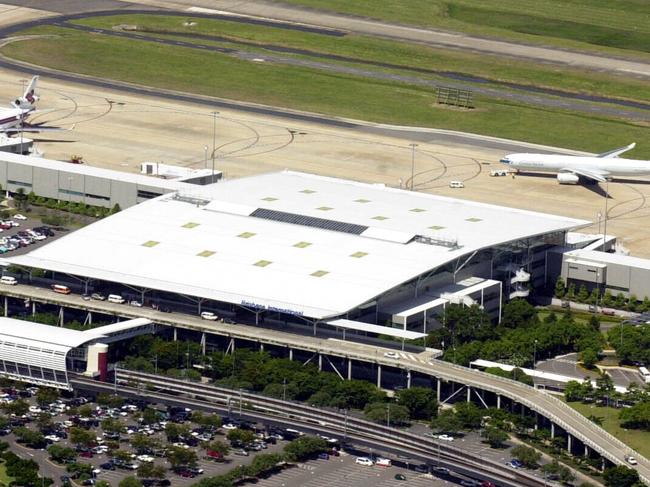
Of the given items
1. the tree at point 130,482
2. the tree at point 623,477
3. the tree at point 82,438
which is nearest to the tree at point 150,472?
the tree at point 130,482

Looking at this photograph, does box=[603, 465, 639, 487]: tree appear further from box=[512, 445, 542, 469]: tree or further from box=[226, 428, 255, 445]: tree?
box=[226, 428, 255, 445]: tree

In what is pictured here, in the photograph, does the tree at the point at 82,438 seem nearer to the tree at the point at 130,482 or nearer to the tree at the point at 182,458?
the tree at the point at 182,458

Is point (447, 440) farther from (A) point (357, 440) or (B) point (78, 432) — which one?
(B) point (78, 432)

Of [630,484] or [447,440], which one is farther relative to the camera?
[447,440]

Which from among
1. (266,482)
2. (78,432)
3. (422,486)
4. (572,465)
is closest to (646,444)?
(572,465)

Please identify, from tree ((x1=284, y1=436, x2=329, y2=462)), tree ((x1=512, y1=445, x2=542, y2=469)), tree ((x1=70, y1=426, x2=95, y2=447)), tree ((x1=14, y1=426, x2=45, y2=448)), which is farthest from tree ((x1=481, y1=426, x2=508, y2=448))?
tree ((x1=14, y1=426, x2=45, y2=448))
